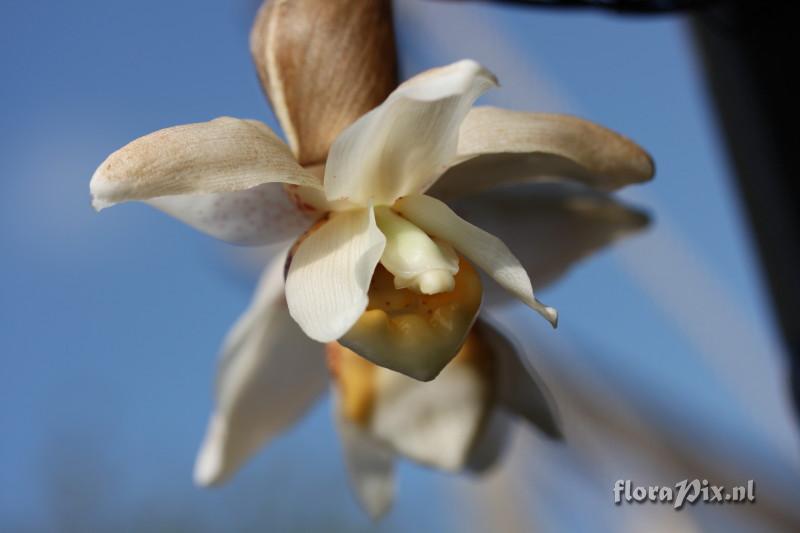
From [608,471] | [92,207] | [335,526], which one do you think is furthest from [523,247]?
[335,526]

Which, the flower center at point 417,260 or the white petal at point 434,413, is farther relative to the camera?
the white petal at point 434,413

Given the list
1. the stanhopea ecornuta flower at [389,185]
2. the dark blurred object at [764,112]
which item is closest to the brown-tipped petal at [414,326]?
the stanhopea ecornuta flower at [389,185]

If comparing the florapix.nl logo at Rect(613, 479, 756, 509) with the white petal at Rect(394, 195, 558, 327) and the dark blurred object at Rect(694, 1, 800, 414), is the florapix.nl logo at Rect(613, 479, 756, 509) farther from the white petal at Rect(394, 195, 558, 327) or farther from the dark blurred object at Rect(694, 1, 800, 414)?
the white petal at Rect(394, 195, 558, 327)

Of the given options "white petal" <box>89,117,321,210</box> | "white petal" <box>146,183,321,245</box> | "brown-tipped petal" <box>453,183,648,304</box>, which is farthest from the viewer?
"brown-tipped petal" <box>453,183,648,304</box>

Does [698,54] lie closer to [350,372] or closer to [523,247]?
[523,247]

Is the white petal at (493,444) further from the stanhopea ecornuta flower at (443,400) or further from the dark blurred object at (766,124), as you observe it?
the dark blurred object at (766,124)

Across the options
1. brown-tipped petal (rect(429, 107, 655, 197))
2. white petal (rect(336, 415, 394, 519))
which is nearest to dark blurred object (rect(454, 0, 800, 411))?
brown-tipped petal (rect(429, 107, 655, 197))
